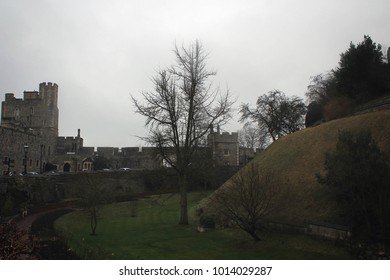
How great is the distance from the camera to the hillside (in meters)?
15.0

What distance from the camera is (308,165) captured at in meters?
19.1

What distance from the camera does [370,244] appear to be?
10.9 m

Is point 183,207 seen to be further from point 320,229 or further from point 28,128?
point 28,128

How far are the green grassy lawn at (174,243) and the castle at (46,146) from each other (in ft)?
14.6

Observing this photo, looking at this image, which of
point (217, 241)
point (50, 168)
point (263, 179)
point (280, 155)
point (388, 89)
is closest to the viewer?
point (217, 241)

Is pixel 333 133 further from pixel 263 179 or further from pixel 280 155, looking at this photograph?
pixel 263 179

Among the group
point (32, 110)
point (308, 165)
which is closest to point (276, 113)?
point (308, 165)

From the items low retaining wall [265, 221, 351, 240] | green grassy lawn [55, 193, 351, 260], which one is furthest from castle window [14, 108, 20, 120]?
low retaining wall [265, 221, 351, 240]

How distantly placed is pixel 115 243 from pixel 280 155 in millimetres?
12656

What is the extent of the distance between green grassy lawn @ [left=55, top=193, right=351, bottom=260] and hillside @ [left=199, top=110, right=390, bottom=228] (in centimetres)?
157

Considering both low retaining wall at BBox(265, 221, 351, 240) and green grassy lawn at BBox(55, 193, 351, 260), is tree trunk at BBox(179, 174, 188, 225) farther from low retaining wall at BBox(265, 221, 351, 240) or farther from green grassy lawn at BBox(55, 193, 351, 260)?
low retaining wall at BBox(265, 221, 351, 240)

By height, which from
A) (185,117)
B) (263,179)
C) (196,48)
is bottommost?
(263,179)

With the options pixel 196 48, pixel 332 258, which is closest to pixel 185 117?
pixel 196 48

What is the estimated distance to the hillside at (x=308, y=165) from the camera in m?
15.0
